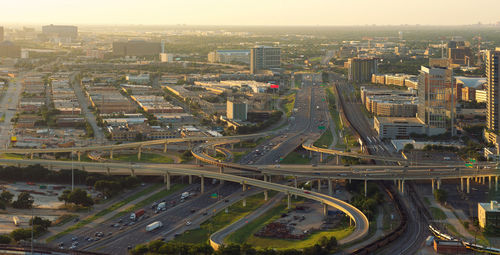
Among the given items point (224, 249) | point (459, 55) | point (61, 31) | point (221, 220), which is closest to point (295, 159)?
point (221, 220)

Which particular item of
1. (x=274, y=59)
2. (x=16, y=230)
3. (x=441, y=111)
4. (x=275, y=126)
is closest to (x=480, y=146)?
(x=441, y=111)

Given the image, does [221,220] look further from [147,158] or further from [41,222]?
[147,158]

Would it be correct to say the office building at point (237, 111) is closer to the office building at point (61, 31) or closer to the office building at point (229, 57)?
the office building at point (229, 57)

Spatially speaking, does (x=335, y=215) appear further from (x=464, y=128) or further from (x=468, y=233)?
(x=464, y=128)

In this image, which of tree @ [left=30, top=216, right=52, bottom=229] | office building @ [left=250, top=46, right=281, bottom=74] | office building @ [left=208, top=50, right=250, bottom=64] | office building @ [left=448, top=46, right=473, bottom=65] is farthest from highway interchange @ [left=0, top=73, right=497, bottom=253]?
office building @ [left=208, top=50, right=250, bottom=64]

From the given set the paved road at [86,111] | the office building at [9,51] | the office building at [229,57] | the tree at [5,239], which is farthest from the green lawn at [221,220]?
the office building at [9,51]

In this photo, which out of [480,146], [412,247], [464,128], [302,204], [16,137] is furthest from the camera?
[464,128]
